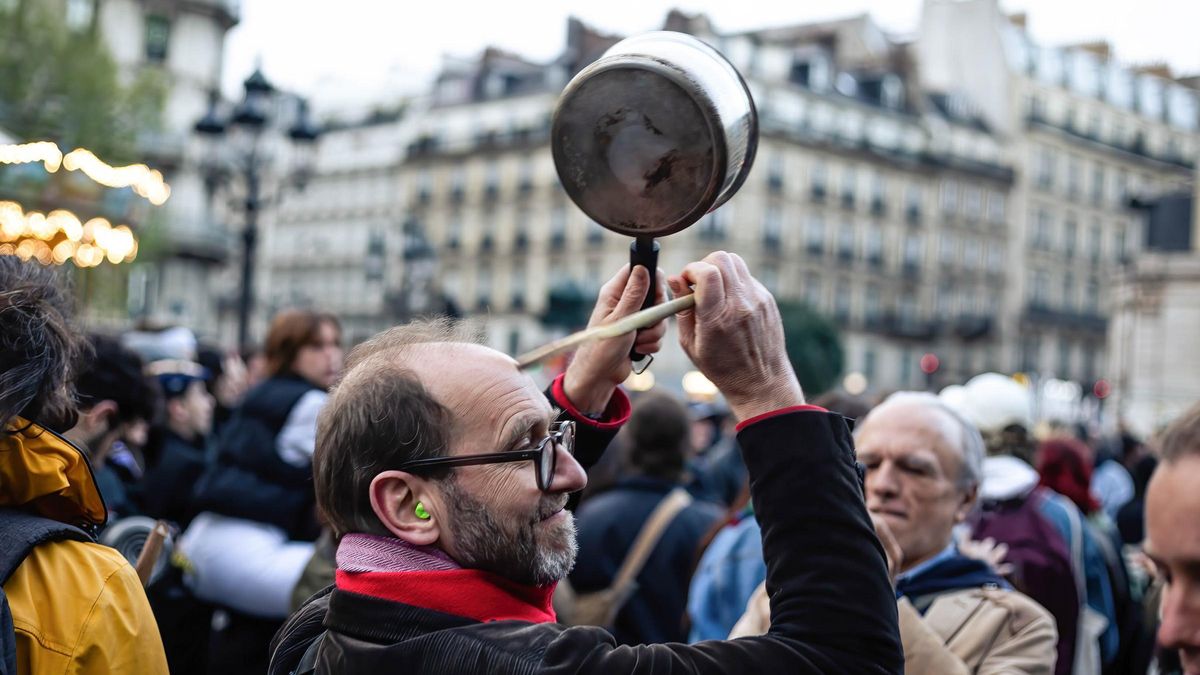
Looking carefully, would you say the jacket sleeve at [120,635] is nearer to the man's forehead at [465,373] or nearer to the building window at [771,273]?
the man's forehead at [465,373]

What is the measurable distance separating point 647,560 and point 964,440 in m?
1.79

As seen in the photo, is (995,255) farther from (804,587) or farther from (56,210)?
(804,587)

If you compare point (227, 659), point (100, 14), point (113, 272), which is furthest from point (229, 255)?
point (227, 659)

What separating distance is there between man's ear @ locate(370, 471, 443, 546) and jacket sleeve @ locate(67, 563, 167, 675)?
0.59m

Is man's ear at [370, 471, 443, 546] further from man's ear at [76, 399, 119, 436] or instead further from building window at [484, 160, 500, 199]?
building window at [484, 160, 500, 199]

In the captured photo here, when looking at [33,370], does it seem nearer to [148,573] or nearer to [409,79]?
[148,573]

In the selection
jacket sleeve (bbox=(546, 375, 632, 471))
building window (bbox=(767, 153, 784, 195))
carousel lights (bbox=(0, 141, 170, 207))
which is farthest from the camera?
building window (bbox=(767, 153, 784, 195))

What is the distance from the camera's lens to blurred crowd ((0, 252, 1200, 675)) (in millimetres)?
2469

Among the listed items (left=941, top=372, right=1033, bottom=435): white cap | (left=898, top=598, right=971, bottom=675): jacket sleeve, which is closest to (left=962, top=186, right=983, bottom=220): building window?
(left=941, top=372, right=1033, bottom=435): white cap

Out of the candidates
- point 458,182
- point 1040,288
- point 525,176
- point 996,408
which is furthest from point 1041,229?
point 996,408

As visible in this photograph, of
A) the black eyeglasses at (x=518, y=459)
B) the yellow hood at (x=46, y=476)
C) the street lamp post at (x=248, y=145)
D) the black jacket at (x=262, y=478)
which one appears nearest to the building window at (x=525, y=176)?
the street lamp post at (x=248, y=145)

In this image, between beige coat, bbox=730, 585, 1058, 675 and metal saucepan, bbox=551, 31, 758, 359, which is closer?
metal saucepan, bbox=551, 31, 758, 359

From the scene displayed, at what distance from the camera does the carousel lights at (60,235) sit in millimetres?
8187

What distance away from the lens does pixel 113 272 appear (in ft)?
91.6
